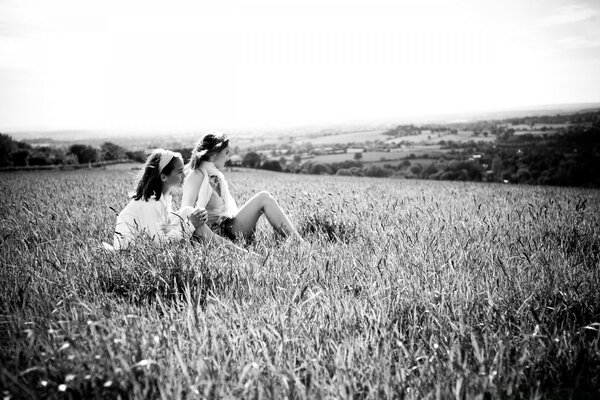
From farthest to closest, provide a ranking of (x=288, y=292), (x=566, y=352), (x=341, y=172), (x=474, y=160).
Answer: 1. (x=341, y=172)
2. (x=474, y=160)
3. (x=288, y=292)
4. (x=566, y=352)

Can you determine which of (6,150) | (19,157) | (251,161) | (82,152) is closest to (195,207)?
(251,161)

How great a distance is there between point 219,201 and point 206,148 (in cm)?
73

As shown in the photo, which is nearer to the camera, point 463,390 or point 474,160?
point 463,390

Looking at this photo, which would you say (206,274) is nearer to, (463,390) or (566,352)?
(463,390)

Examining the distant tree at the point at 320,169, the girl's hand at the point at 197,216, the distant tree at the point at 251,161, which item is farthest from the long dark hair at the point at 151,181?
the distant tree at the point at 251,161

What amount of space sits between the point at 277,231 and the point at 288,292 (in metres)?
2.09

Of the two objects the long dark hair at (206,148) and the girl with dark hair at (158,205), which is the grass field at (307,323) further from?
the long dark hair at (206,148)

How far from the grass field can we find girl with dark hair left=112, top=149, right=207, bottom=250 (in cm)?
44

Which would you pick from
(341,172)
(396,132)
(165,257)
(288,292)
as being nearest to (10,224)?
(165,257)

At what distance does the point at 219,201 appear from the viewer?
485cm

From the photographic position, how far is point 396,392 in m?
1.42

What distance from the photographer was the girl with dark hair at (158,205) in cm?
370

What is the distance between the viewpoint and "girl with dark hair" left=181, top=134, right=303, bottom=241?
4.46 m

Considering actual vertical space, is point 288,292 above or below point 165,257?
below
